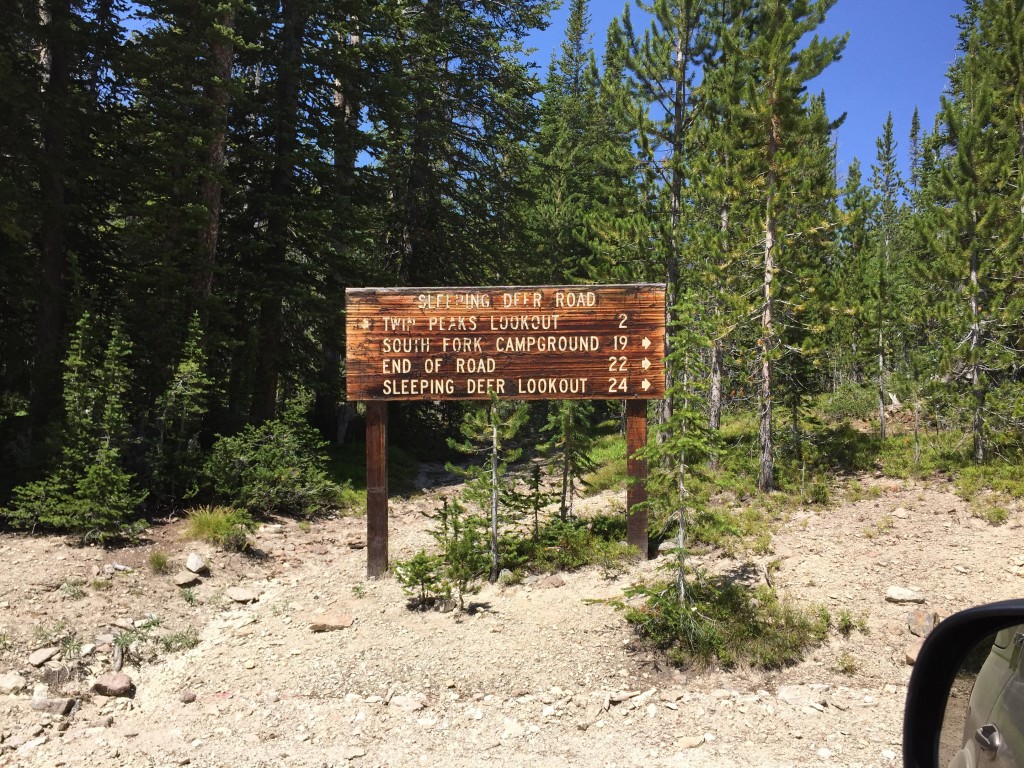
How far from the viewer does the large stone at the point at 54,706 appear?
5.44 m

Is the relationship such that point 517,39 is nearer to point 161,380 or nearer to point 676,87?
point 676,87

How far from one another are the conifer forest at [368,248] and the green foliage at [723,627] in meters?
0.91

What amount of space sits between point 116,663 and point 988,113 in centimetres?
1634

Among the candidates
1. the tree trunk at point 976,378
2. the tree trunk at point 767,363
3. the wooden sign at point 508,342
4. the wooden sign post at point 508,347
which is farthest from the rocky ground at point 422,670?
the tree trunk at point 976,378

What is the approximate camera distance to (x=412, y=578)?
25.4ft

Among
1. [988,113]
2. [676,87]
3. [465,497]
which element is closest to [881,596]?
[465,497]

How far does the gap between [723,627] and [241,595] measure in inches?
233

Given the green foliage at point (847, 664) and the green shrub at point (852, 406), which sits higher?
the green shrub at point (852, 406)

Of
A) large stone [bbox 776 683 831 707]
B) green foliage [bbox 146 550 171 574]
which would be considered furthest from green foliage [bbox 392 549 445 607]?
large stone [bbox 776 683 831 707]

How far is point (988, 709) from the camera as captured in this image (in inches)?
68.1

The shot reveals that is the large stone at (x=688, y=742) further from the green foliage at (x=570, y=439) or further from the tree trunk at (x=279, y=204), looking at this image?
the tree trunk at (x=279, y=204)

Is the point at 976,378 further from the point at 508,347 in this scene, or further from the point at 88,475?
the point at 88,475

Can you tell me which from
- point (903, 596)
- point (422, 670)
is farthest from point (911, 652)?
point (422, 670)

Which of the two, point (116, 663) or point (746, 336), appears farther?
point (746, 336)
